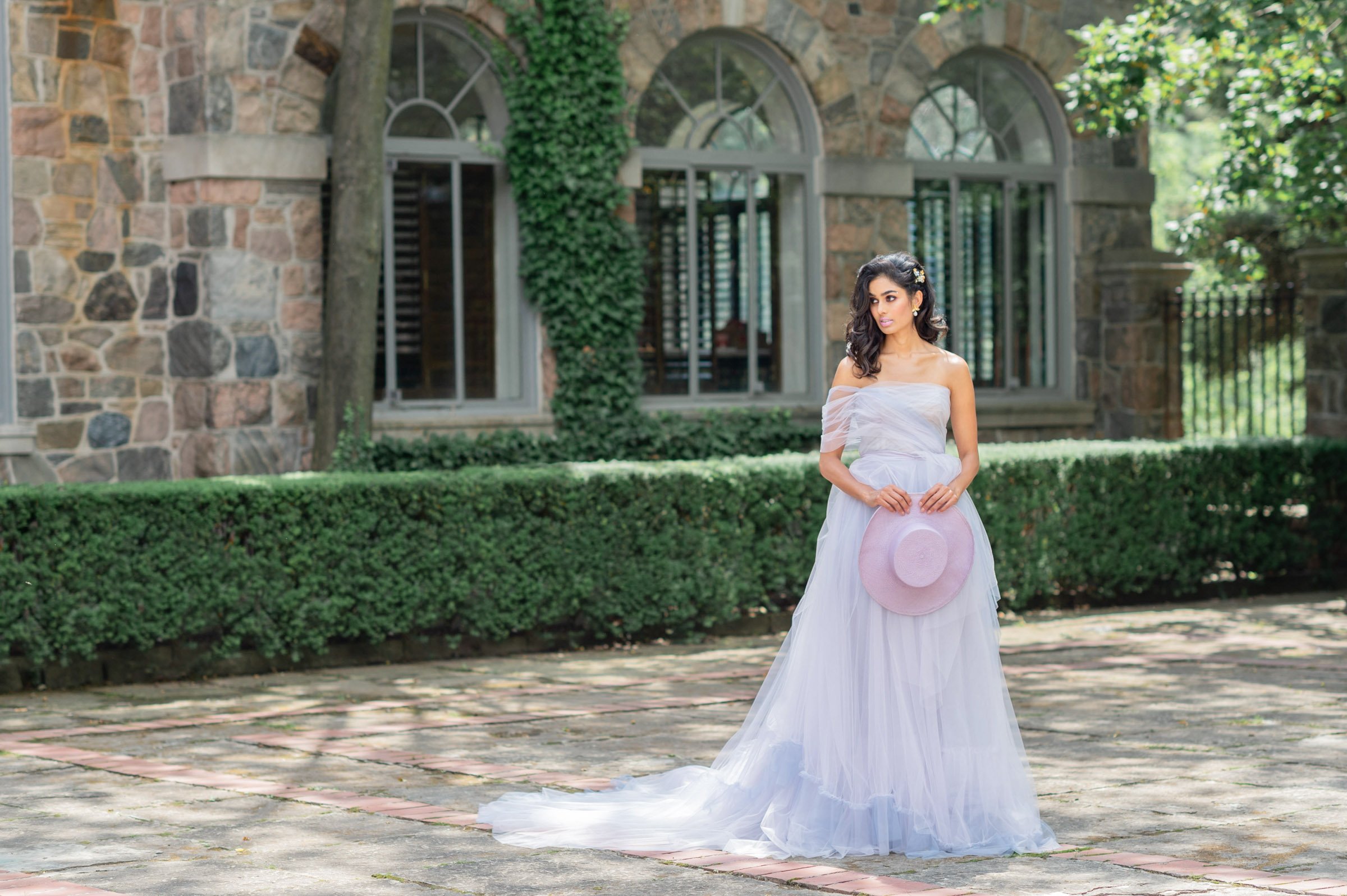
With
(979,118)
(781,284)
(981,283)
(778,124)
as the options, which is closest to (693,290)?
(781,284)

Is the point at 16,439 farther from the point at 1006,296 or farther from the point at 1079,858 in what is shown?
the point at 1079,858

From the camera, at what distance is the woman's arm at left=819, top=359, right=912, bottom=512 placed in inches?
220

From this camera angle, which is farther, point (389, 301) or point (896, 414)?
point (389, 301)

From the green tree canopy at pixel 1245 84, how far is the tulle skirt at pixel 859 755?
21.4 feet

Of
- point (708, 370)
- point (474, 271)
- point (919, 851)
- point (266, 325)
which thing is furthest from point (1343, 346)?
point (919, 851)

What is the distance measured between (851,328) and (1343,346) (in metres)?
8.79

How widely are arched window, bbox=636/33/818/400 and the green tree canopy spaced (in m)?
1.91

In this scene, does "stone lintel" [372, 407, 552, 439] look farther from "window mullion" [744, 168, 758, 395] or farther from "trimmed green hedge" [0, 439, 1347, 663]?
"trimmed green hedge" [0, 439, 1347, 663]

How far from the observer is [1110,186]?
15.4 metres

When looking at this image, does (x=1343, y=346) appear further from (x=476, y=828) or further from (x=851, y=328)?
(x=476, y=828)

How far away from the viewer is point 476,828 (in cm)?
549

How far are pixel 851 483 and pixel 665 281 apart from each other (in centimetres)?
808

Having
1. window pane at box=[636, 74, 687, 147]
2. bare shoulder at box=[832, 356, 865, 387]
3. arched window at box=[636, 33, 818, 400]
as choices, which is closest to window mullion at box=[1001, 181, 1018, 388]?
arched window at box=[636, 33, 818, 400]

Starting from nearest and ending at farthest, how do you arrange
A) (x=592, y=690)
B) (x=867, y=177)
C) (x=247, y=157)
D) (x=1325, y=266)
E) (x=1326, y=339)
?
(x=592, y=690) → (x=247, y=157) → (x=1325, y=266) → (x=1326, y=339) → (x=867, y=177)
